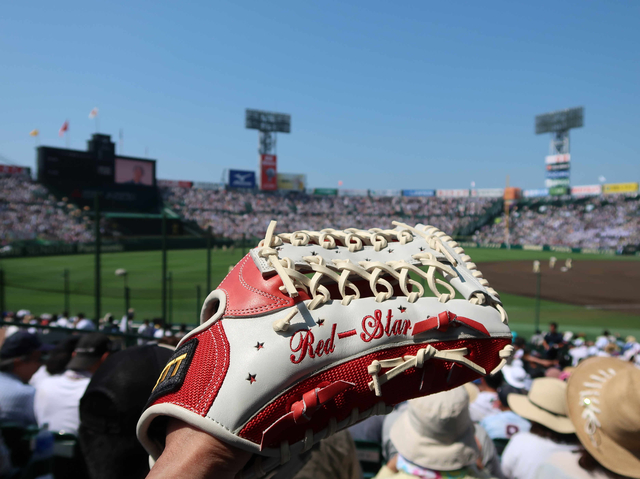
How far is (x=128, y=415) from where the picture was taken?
1.28 metres

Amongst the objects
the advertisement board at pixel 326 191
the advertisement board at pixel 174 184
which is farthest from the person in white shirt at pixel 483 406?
the advertisement board at pixel 326 191

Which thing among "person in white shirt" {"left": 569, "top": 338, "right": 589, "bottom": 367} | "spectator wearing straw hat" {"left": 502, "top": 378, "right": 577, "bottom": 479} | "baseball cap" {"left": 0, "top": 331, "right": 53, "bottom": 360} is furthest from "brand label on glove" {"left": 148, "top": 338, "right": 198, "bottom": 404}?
"person in white shirt" {"left": 569, "top": 338, "right": 589, "bottom": 367}

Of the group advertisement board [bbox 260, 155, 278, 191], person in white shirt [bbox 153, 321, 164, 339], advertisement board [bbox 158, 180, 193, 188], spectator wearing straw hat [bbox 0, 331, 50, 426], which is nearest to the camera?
spectator wearing straw hat [bbox 0, 331, 50, 426]

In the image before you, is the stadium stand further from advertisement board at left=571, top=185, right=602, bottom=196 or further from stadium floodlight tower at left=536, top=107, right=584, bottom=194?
stadium floodlight tower at left=536, top=107, right=584, bottom=194

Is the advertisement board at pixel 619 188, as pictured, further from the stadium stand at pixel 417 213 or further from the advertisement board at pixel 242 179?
the advertisement board at pixel 242 179

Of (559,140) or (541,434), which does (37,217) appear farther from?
(559,140)

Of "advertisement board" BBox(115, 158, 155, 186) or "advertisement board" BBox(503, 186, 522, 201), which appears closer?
"advertisement board" BBox(115, 158, 155, 186)

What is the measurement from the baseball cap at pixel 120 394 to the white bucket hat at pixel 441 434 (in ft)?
3.52

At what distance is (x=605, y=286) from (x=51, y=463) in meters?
23.9

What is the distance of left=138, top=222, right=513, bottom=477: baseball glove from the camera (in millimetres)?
906

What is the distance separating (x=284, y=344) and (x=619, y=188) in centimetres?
5633

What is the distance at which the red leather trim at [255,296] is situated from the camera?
3.21 ft

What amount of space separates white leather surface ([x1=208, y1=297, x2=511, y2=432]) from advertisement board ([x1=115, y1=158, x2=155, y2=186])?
1654 inches

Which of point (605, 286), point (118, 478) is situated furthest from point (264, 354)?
point (605, 286)
